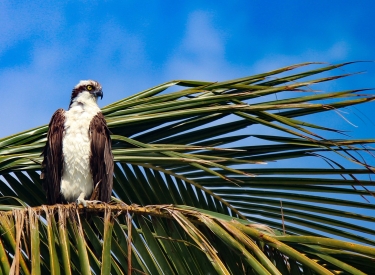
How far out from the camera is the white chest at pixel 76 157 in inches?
168

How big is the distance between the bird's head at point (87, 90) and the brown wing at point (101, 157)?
667 millimetres

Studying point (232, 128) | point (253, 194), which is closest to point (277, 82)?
point (232, 128)

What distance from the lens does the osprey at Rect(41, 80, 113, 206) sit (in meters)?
4.00

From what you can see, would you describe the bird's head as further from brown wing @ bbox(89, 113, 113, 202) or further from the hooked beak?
brown wing @ bbox(89, 113, 113, 202)

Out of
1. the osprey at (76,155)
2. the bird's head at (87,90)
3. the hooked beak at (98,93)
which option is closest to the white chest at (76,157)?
Answer: the osprey at (76,155)

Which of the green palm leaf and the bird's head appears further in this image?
the bird's head

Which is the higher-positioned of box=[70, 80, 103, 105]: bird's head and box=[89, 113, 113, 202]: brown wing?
box=[70, 80, 103, 105]: bird's head

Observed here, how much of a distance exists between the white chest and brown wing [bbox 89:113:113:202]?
0.19 feet

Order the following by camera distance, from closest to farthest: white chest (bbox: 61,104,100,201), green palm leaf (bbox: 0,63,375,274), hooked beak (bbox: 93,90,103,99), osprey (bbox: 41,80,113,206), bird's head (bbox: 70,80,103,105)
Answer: green palm leaf (bbox: 0,63,375,274), osprey (bbox: 41,80,113,206), white chest (bbox: 61,104,100,201), bird's head (bbox: 70,80,103,105), hooked beak (bbox: 93,90,103,99)

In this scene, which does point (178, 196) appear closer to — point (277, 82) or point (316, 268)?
point (277, 82)

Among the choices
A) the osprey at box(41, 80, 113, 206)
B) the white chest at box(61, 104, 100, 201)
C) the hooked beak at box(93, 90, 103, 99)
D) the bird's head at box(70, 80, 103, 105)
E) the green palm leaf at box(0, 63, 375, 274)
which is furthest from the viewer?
the hooked beak at box(93, 90, 103, 99)

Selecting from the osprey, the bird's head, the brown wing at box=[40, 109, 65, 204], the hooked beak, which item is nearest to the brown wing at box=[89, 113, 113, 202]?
the osprey

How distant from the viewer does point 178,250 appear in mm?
2574

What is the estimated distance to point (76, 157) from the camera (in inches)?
168
